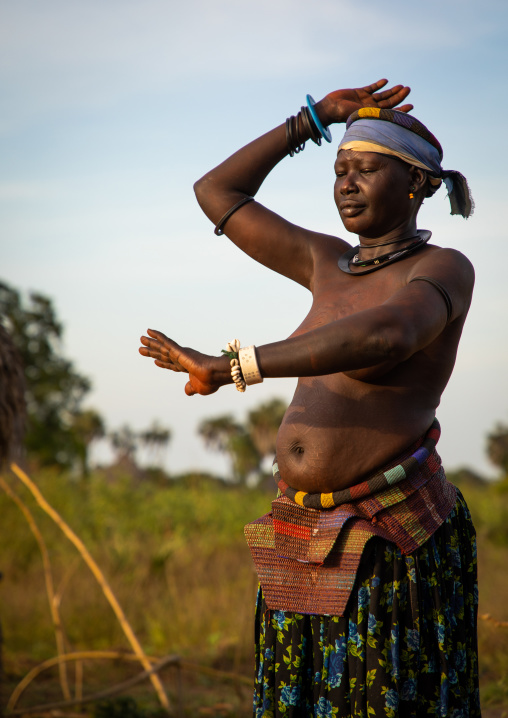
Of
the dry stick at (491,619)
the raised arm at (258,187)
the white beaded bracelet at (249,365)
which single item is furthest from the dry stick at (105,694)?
the white beaded bracelet at (249,365)

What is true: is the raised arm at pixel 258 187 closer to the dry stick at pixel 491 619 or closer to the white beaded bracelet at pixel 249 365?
the white beaded bracelet at pixel 249 365

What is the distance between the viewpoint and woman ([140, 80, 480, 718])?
2012mm

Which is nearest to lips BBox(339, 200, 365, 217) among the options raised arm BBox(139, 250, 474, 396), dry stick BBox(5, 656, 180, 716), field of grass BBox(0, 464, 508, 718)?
raised arm BBox(139, 250, 474, 396)

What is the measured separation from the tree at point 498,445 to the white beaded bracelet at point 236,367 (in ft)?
107

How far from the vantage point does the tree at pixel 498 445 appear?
32781 millimetres

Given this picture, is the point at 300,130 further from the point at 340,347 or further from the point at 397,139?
the point at 340,347

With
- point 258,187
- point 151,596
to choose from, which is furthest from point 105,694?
point 151,596

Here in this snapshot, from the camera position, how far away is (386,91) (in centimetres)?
249

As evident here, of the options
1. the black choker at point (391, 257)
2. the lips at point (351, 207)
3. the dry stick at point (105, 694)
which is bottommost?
the dry stick at point (105, 694)

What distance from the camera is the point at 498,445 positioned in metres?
33.3

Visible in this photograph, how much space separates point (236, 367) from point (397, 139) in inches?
34.5

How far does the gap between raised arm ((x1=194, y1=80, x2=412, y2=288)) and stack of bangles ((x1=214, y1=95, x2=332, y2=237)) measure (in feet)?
0.04

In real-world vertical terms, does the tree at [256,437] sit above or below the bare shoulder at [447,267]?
above

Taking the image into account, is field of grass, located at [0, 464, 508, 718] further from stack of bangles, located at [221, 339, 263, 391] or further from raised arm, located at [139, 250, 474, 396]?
stack of bangles, located at [221, 339, 263, 391]
